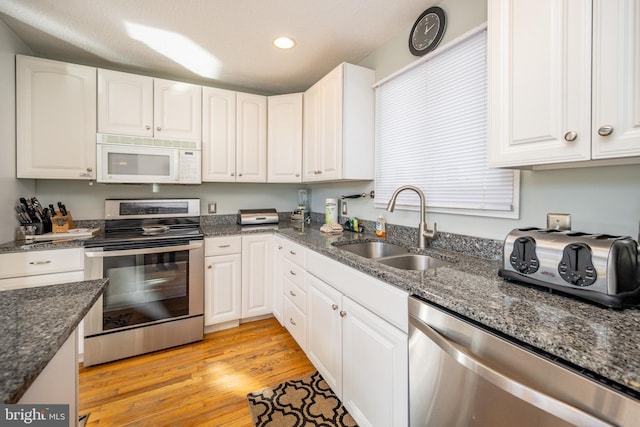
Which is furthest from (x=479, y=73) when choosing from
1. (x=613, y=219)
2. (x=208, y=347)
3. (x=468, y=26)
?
(x=208, y=347)

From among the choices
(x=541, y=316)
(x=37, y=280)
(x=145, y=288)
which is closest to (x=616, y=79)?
(x=541, y=316)

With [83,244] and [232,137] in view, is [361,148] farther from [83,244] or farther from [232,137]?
[83,244]

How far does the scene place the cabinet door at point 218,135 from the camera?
2.61m

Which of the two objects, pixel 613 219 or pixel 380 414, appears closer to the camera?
pixel 613 219

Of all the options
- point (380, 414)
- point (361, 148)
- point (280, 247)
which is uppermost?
point (361, 148)

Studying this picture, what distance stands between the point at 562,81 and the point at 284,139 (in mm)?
2300

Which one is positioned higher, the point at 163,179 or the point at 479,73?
the point at 479,73

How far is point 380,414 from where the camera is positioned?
121 centimetres

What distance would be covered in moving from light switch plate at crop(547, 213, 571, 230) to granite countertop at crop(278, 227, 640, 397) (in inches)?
11.3

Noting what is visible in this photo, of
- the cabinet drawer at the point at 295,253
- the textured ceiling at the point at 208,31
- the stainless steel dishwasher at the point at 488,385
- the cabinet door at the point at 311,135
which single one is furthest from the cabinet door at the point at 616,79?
the cabinet door at the point at 311,135

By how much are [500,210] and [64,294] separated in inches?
70.2

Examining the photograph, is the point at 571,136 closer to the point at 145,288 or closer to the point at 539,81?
the point at 539,81

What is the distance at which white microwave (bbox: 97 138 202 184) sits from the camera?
2229mm

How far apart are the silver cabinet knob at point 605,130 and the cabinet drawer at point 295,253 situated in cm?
156
